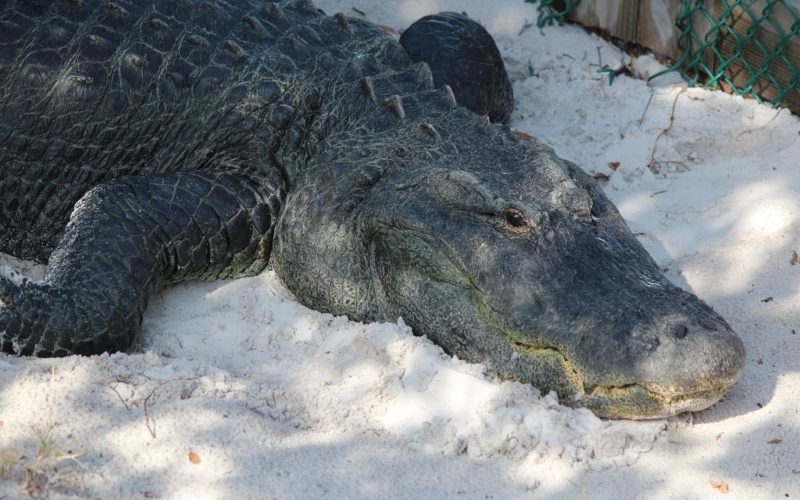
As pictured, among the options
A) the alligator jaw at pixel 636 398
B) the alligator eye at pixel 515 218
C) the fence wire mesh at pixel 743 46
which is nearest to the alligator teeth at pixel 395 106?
the alligator eye at pixel 515 218

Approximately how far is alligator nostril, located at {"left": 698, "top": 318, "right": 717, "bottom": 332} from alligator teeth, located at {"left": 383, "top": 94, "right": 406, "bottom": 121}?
1.56m

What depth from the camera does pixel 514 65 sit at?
6375 millimetres

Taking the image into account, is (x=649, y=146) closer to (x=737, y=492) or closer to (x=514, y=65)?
(x=514, y=65)

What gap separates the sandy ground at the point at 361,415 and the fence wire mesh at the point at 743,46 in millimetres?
1078

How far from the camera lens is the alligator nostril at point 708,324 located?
3.64 meters

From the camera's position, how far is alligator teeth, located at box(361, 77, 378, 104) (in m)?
4.65

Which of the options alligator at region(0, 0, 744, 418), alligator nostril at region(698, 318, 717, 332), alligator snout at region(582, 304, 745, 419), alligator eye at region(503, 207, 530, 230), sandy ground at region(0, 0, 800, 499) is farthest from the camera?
alligator eye at region(503, 207, 530, 230)

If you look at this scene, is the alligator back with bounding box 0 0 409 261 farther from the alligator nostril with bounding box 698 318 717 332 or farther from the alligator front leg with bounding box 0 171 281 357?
the alligator nostril with bounding box 698 318 717 332

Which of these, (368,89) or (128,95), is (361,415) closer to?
(368,89)

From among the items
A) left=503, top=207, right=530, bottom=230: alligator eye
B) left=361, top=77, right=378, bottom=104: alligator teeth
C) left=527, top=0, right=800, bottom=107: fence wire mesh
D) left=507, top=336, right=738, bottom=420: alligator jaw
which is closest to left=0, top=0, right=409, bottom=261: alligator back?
left=361, top=77, right=378, bottom=104: alligator teeth

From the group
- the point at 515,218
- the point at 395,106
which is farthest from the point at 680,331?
the point at 395,106

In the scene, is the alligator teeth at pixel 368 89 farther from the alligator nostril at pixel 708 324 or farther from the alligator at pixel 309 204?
the alligator nostril at pixel 708 324

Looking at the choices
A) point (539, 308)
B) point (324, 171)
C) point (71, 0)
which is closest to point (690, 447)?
point (539, 308)

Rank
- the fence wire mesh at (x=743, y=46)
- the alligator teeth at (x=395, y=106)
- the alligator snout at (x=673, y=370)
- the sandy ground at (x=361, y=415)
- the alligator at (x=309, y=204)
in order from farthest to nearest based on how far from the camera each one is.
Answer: the fence wire mesh at (x=743, y=46), the alligator teeth at (x=395, y=106), the alligator at (x=309, y=204), the alligator snout at (x=673, y=370), the sandy ground at (x=361, y=415)
